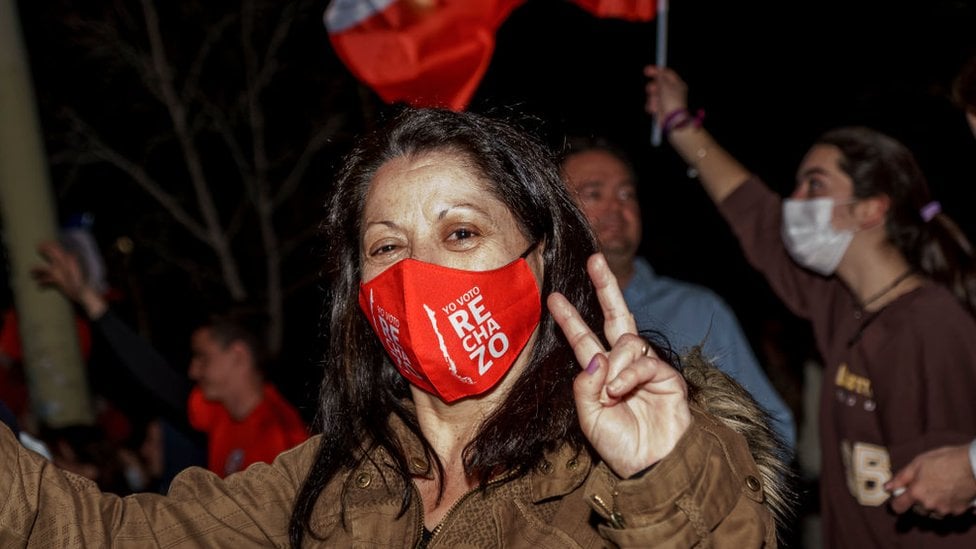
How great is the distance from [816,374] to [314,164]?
12861 millimetres

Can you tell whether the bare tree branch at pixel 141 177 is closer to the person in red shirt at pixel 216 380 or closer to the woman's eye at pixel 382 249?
the person in red shirt at pixel 216 380

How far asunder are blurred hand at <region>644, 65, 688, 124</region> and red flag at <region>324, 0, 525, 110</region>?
0.83 meters

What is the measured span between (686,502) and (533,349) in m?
0.78

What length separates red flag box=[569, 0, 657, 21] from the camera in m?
5.58

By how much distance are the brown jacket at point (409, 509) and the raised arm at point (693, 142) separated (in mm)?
2954

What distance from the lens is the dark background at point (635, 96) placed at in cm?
1495

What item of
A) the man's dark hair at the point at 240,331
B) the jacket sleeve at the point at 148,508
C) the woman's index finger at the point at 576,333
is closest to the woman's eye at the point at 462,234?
the woman's index finger at the point at 576,333

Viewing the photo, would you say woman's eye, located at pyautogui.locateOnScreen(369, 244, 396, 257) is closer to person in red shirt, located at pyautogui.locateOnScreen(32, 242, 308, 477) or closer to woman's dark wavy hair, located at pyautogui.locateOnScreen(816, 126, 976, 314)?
woman's dark wavy hair, located at pyautogui.locateOnScreen(816, 126, 976, 314)

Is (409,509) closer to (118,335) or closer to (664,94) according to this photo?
(664,94)

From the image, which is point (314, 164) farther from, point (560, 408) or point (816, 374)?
point (560, 408)

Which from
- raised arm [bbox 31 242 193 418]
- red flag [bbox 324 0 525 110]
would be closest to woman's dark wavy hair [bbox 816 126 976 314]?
red flag [bbox 324 0 525 110]

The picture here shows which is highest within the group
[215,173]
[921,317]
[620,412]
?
[620,412]

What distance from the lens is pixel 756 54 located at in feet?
63.1

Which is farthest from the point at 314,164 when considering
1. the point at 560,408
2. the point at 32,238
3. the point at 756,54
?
the point at 560,408
